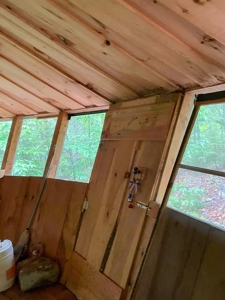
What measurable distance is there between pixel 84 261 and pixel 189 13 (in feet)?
6.14

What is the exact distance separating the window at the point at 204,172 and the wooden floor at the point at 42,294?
3.86 feet

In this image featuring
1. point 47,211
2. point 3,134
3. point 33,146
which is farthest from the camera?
point 3,134

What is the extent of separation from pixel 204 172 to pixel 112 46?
930 mm

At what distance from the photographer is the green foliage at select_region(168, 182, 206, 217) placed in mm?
1632

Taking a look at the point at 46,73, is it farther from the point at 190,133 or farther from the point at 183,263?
the point at 183,263

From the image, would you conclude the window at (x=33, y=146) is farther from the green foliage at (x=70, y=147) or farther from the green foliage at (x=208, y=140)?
the green foliage at (x=208, y=140)

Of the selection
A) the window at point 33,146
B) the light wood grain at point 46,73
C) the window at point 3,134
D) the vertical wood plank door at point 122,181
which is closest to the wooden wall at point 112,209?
the vertical wood plank door at point 122,181


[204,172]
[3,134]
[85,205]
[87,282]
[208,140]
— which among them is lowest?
[87,282]

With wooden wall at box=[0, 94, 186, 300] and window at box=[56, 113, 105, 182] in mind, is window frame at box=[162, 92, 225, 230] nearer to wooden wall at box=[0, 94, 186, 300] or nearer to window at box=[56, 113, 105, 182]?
wooden wall at box=[0, 94, 186, 300]

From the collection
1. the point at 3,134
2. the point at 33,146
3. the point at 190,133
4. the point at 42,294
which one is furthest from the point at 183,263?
the point at 3,134

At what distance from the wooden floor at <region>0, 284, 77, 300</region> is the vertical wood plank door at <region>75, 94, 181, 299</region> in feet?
1.10

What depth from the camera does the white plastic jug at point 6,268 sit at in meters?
2.20

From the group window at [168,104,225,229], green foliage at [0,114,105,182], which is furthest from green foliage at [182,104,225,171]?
green foliage at [0,114,105,182]

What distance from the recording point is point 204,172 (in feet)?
5.35
